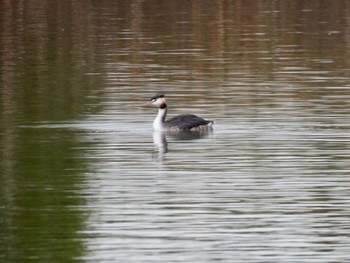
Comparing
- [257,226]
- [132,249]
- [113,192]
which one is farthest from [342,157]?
[132,249]

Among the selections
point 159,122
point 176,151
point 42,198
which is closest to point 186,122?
point 159,122

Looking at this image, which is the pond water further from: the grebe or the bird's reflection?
the grebe

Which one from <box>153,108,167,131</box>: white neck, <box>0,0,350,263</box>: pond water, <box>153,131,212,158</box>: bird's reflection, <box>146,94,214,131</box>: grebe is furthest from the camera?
<box>153,108,167,131</box>: white neck

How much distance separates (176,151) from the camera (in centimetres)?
2355

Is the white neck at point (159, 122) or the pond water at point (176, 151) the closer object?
the pond water at point (176, 151)

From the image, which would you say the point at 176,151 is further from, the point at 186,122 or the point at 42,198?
the point at 42,198

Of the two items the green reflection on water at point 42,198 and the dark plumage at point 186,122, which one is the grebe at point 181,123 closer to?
the dark plumage at point 186,122

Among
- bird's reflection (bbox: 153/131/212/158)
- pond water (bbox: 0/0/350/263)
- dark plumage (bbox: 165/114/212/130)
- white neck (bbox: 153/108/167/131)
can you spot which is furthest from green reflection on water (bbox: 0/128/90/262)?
dark plumage (bbox: 165/114/212/130)

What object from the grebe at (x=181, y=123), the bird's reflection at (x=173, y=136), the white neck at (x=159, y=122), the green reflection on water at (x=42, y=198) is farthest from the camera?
the white neck at (x=159, y=122)

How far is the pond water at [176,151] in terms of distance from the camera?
52.5ft

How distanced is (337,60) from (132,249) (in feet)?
77.8

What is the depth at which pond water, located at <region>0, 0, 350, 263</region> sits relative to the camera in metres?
16.0

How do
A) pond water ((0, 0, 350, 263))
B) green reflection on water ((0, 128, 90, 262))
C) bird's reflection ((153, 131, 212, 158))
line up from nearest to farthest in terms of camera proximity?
green reflection on water ((0, 128, 90, 262)), pond water ((0, 0, 350, 263)), bird's reflection ((153, 131, 212, 158))

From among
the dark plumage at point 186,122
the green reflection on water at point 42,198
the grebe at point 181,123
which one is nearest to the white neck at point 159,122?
the grebe at point 181,123
